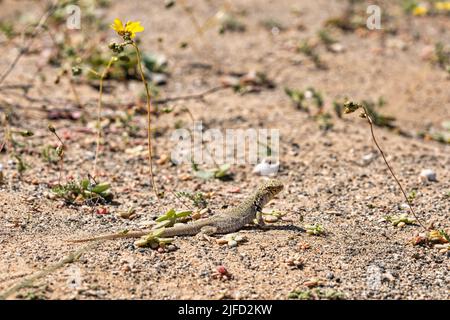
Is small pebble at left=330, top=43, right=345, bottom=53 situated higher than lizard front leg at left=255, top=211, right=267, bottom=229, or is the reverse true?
small pebble at left=330, top=43, right=345, bottom=53

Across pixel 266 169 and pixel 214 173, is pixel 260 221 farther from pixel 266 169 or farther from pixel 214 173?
pixel 266 169

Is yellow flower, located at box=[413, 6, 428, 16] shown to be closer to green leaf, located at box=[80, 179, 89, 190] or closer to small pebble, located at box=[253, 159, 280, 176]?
small pebble, located at box=[253, 159, 280, 176]

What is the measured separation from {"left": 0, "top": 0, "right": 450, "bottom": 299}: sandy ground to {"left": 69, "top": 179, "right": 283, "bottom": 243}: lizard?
95 mm

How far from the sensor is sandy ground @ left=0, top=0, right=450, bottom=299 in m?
4.98

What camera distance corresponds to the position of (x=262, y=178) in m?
6.98

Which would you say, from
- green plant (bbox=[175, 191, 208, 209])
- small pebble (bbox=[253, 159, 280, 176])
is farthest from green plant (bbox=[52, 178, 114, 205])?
small pebble (bbox=[253, 159, 280, 176])

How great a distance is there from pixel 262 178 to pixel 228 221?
1.40 m

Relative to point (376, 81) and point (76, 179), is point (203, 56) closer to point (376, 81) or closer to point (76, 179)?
point (376, 81)

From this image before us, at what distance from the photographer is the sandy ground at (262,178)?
16.3ft

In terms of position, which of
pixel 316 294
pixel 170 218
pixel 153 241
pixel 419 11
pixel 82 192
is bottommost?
pixel 316 294

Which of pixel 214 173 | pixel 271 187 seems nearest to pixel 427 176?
pixel 271 187

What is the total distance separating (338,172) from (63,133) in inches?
110

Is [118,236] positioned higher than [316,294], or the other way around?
[118,236]

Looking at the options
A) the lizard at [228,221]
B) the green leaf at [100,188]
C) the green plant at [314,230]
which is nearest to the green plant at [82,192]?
the green leaf at [100,188]
